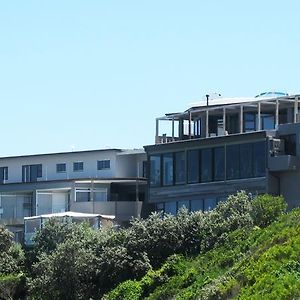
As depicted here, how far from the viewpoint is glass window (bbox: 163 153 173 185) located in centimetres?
5719

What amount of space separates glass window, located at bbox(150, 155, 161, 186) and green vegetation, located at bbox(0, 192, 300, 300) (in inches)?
334

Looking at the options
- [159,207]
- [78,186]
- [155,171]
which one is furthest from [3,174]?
[159,207]

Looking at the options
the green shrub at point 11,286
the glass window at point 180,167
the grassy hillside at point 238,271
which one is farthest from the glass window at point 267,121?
the green shrub at point 11,286

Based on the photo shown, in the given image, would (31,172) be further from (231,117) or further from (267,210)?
(267,210)

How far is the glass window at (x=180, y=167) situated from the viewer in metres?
Answer: 56.4

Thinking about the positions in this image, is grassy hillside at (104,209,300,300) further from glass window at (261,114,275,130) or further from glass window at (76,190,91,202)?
glass window at (76,190,91,202)

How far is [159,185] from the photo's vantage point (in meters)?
57.8

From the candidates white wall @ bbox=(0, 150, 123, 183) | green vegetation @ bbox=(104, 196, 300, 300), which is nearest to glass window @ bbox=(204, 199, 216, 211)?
green vegetation @ bbox=(104, 196, 300, 300)

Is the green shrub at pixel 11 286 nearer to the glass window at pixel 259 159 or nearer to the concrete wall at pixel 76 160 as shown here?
the glass window at pixel 259 159

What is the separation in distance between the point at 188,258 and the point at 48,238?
30.5ft

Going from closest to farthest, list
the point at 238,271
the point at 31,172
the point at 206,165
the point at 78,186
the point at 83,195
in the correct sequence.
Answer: the point at 238,271 < the point at 206,165 < the point at 78,186 < the point at 83,195 < the point at 31,172

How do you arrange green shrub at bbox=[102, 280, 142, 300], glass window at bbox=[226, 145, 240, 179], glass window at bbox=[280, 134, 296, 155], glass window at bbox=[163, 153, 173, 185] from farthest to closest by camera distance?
glass window at bbox=[163, 153, 173, 185] < glass window at bbox=[226, 145, 240, 179] < glass window at bbox=[280, 134, 296, 155] < green shrub at bbox=[102, 280, 142, 300]

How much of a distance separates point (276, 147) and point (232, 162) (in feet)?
9.39

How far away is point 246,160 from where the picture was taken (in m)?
52.8
